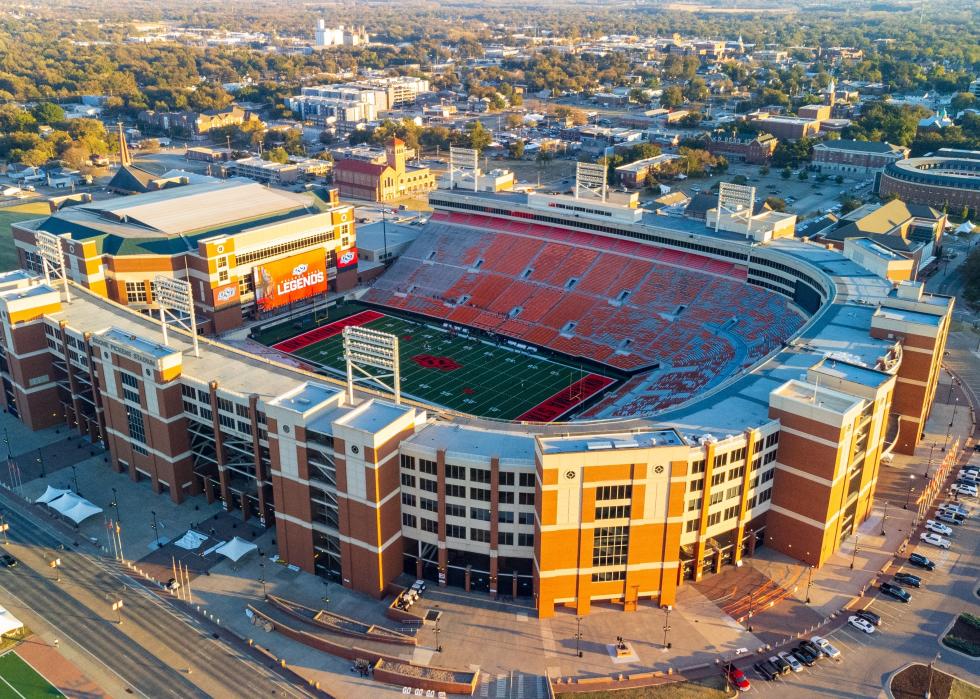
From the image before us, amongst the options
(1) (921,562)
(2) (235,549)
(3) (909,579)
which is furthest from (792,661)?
(2) (235,549)

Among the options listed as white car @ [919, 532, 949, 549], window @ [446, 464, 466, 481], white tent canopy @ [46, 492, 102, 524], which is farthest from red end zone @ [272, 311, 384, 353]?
white car @ [919, 532, 949, 549]

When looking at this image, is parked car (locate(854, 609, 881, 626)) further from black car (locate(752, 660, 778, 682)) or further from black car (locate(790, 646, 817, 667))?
black car (locate(752, 660, 778, 682))

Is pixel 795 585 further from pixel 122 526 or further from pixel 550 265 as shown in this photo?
pixel 550 265

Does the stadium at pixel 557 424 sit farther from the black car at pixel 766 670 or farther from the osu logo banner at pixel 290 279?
the osu logo banner at pixel 290 279

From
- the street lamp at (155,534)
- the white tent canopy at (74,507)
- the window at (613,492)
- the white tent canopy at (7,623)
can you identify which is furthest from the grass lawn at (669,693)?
the white tent canopy at (74,507)

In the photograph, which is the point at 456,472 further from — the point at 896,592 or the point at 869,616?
the point at 896,592

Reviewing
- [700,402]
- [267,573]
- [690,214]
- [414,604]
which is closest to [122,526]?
[267,573]
